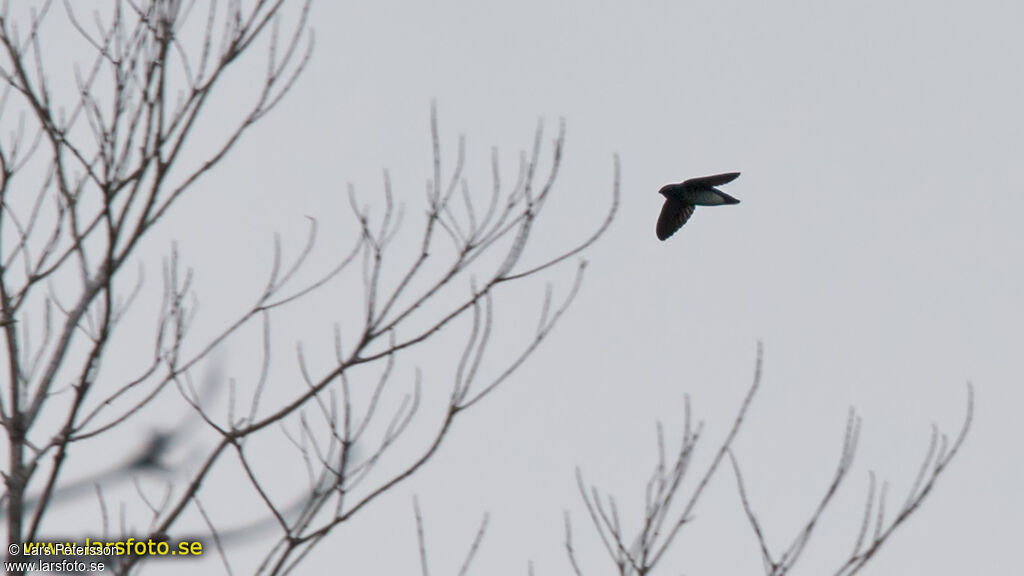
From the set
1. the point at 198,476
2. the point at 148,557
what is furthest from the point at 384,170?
the point at 148,557

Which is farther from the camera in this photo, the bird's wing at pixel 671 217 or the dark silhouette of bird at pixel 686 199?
the bird's wing at pixel 671 217

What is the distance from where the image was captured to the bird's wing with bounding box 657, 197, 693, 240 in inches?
239

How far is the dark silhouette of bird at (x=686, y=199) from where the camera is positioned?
5584 millimetres

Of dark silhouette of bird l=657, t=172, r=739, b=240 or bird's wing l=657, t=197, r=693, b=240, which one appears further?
bird's wing l=657, t=197, r=693, b=240

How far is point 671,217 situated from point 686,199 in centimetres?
17

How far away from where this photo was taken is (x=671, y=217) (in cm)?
610

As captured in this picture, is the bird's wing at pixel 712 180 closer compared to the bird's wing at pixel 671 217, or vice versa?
the bird's wing at pixel 712 180

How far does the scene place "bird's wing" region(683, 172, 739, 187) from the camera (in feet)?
17.6

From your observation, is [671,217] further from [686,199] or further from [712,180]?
[712,180]

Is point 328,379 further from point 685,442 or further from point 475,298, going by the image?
point 685,442

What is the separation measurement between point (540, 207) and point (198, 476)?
1.28 m

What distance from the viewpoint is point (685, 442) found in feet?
10.8

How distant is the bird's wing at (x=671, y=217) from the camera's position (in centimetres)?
608

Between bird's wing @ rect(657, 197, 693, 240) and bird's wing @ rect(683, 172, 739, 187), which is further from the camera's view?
bird's wing @ rect(657, 197, 693, 240)
